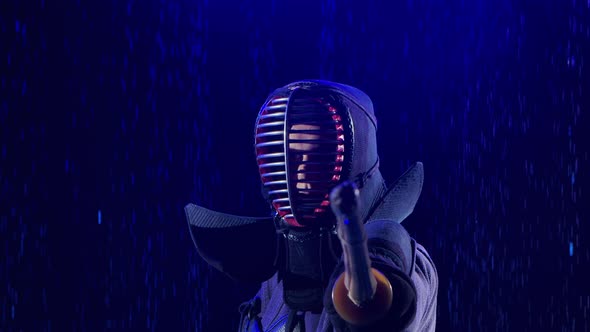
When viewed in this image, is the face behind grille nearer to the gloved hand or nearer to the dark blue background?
the gloved hand

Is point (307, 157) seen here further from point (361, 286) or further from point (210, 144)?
point (210, 144)

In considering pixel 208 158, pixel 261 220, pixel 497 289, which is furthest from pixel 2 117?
pixel 497 289

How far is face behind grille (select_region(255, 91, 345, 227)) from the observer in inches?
44.3

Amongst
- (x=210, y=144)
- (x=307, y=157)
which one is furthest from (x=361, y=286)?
(x=210, y=144)

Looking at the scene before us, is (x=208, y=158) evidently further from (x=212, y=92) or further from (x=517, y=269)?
(x=517, y=269)

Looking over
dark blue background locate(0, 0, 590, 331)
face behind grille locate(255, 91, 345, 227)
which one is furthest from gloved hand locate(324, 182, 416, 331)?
dark blue background locate(0, 0, 590, 331)

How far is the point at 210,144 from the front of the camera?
2.53 m

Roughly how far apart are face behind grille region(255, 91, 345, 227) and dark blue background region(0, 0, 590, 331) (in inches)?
45.4

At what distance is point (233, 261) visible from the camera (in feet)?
4.11

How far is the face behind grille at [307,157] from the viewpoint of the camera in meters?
1.12

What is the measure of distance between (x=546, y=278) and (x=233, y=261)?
1.66 metres

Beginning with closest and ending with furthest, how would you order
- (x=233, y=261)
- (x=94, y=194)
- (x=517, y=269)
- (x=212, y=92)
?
(x=233, y=261) → (x=517, y=269) → (x=212, y=92) → (x=94, y=194)

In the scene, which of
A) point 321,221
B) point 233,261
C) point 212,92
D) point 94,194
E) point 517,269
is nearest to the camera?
point 321,221

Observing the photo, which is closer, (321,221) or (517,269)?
(321,221)
